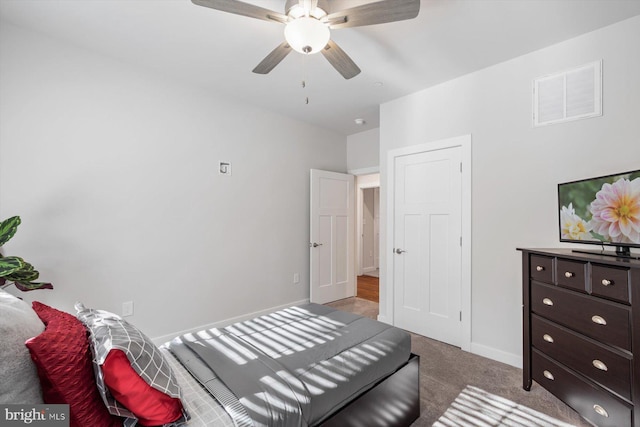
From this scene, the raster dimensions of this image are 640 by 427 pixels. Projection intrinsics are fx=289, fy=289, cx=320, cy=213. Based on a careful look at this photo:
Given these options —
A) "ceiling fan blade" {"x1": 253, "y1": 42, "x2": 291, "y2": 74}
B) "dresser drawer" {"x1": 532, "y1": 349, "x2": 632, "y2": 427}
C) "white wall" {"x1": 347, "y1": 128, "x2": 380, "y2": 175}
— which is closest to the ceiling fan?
"ceiling fan blade" {"x1": 253, "y1": 42, "x2": 291, "y2": 74}

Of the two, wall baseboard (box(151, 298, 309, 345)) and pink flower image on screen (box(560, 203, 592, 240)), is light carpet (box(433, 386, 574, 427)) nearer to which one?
pink flower image on screen (box(560, 203, 592, 240))

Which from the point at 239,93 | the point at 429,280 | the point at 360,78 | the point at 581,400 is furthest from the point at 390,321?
the point at 239,93

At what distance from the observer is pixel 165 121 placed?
296cm

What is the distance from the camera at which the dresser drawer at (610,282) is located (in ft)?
5.06

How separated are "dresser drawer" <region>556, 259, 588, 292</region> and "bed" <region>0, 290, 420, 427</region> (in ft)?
3.59

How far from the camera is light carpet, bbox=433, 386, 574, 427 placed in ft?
6.02

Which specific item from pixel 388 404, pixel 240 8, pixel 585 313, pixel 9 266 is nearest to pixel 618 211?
pixel 585 313

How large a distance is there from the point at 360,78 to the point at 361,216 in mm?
4229

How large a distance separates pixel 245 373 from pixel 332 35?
7.82 ft

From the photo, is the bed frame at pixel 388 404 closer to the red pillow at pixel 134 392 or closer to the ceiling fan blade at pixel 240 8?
the red pillow at pixel 134 392

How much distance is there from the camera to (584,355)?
1.73 m

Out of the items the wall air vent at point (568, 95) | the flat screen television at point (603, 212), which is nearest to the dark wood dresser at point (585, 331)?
the flat screen television at point (603, 212)

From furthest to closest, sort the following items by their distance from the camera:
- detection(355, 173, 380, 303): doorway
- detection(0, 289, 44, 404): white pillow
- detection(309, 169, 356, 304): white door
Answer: detection(355, 173, 380, 303): doorway
detection(309, 169, 356, 304): white door
detection(0, 289, 44, 404): white pillow

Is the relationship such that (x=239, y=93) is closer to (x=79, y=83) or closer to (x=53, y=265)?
(x=79, y=83)
